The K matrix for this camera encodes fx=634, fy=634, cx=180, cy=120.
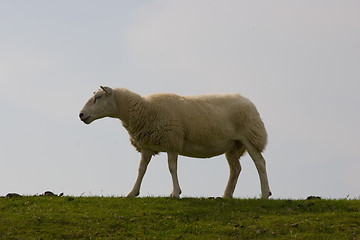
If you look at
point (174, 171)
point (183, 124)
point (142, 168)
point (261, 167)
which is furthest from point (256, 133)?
point (142, 168)

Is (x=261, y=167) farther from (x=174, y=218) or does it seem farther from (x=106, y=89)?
(x=106, y=89)

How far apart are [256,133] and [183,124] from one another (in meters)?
2.46

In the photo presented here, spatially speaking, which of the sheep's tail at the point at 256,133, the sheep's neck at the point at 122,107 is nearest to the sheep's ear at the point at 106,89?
the sheep's neck at the point at 122,107

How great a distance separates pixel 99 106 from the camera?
63.4 feet

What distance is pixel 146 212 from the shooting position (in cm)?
1694

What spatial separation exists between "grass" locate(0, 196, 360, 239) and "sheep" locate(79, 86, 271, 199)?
1647 mm

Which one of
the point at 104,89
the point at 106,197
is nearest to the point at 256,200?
the point at 106,197

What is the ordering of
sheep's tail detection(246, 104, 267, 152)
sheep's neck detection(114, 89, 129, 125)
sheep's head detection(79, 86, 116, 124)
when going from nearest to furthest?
1. sheep's head detection(79, 86, 116, 124)
2. sheep's neck detection(114, 89, 129, 125)
3. sheep's tail detection(246, 104, 267, 152)

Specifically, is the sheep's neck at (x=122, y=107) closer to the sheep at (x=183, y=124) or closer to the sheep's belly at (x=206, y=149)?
the sheep at (x=183, y=124)

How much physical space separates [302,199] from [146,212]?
16.1 ft

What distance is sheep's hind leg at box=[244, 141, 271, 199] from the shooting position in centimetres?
1986

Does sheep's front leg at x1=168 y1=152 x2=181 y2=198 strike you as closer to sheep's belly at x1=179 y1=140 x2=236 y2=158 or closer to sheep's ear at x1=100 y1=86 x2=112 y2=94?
sheep's belly at x1=179 y1=140 x2=236 y2=158

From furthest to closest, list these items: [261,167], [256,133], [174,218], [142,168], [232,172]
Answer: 1. [232,172]
2. [261,167]
3. [256,133]
4. [142,168]
5. [174,218]

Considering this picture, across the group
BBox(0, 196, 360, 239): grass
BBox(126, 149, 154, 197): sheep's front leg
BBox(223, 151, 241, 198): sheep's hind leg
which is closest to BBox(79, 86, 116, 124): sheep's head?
BBox(126, 149, 154, 197): sheep's front leg
